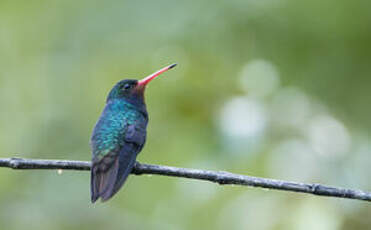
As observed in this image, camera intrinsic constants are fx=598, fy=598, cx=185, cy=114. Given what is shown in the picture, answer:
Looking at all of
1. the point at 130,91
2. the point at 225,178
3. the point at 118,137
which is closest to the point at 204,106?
the point at 130,91

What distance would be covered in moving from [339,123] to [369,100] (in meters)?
0.31

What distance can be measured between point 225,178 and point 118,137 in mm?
1349

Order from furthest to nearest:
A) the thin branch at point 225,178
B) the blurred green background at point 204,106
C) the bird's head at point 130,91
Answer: the bird's head at point 130,91, the blurred green background at point 204,106, the thin branch at point 225,178

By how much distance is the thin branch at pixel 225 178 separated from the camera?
3.11 m

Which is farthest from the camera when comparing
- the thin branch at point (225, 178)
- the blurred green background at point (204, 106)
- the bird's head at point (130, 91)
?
the bird's head at point (130, 91)

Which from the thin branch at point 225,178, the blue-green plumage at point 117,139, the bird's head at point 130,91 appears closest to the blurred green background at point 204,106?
the bird's head at point 130,91

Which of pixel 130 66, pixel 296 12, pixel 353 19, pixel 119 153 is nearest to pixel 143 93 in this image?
pixel 130 66

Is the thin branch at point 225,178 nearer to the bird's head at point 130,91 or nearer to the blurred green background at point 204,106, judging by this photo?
the blurred green background at point 204,106

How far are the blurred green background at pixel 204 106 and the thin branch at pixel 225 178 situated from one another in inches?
43.9

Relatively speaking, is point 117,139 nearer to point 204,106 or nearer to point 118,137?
point 118,137

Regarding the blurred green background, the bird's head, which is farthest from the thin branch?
the bird's head

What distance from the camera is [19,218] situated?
5.75 meters

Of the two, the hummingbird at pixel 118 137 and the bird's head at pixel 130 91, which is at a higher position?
the bird's head at pixel 130 91

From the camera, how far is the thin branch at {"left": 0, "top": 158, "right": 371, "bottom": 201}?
10.2ft
